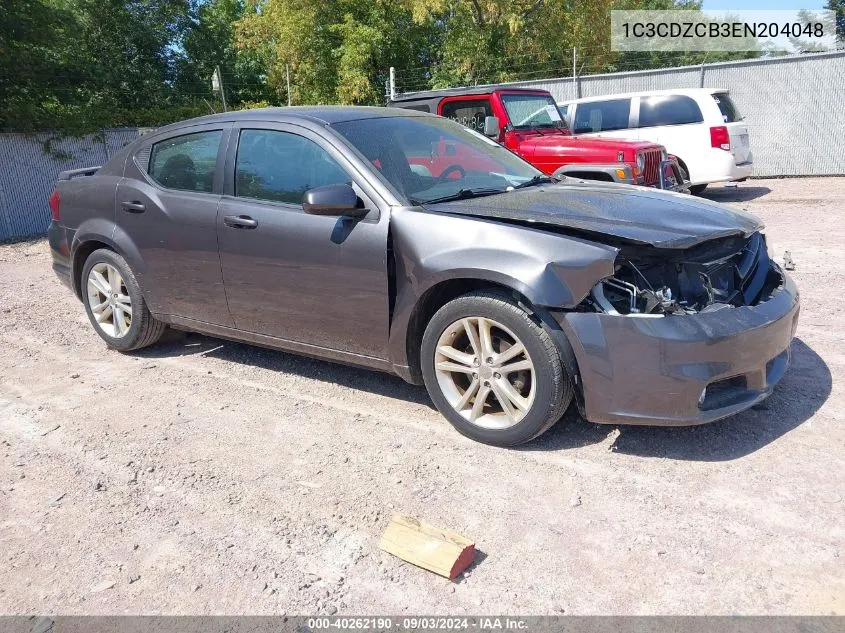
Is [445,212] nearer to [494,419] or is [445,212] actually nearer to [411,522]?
[494,419]

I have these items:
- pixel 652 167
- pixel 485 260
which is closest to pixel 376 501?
pixel 485 260

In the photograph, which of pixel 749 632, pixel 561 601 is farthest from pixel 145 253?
pixel 749 632

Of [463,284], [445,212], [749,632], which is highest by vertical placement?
[445,212]

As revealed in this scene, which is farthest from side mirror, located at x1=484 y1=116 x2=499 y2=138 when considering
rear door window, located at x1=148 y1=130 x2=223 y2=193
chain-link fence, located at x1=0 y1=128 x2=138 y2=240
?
chain-link fence, located at x1=0 y1=128 x2=138 y2=240

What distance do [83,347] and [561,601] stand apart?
467 cm

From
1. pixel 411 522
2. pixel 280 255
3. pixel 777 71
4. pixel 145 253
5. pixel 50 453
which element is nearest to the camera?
pixel 411 522

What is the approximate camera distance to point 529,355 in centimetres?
350

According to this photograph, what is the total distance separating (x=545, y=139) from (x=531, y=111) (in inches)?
31.2

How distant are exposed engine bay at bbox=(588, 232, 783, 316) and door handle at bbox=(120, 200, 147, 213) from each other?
325 centimetres

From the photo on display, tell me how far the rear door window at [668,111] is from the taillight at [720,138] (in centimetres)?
34

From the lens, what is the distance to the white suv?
11961 millimetres

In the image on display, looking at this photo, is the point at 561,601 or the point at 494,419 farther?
the point at 494,419

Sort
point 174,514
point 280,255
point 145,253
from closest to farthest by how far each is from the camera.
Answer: point 174,514 → point 280,255 → point 145,253

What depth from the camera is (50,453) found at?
3.99 m
